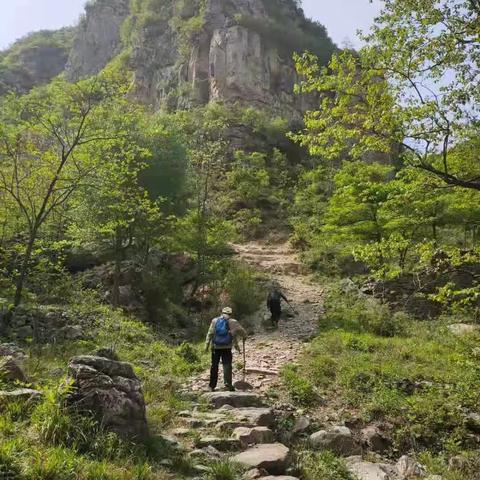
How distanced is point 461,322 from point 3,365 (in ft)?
41.1

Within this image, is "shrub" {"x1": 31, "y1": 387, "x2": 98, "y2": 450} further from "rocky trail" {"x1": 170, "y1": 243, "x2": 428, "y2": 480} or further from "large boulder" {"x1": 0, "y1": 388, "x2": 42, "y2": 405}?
"rocky trail" {"x1": 170, "y1": 243, "x2": 428, "y2": 480}

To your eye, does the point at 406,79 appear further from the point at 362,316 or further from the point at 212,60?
the point at 212,60

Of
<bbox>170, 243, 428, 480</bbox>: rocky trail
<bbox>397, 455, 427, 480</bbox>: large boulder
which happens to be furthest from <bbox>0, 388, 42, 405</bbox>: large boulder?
<bbox>397, 455, 427, 480</bbox>: large boulder

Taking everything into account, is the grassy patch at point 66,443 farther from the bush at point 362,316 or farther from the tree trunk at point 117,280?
the tree trunk at point 117,280

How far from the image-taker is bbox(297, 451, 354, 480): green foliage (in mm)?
5977

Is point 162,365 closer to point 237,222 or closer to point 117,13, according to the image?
point 237,222

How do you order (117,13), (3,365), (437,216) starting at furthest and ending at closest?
(117,13)
(437,216)
(3,365)

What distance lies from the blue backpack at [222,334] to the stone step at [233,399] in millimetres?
1019

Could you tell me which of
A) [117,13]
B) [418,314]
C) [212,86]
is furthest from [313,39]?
[418,314]

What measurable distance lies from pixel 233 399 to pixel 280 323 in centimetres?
802

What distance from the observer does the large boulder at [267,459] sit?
5652 mm

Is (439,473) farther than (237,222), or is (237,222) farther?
(237,222)

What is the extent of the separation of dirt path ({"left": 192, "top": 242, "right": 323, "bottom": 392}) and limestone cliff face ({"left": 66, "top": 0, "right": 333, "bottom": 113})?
24.9 m

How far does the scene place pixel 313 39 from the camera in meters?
58.2
